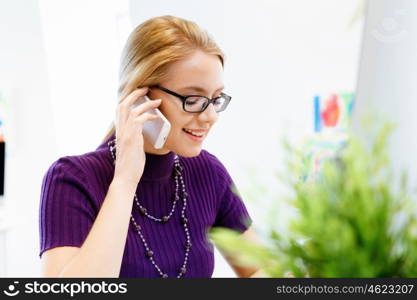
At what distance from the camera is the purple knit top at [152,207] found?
3.64 feet

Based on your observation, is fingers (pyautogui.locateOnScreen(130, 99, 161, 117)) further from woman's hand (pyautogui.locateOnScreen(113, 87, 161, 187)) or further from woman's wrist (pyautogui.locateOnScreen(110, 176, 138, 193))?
woman's wrist (pyautogui.locateOnScreen(110, 176, 138, 193))

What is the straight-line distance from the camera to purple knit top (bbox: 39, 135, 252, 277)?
3.64ft

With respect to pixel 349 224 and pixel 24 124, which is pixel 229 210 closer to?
pixel 349 224

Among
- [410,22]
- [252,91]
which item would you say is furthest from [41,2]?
[410,22]

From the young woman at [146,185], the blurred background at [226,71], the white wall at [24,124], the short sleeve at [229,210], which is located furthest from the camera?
the white wall at [24,124]

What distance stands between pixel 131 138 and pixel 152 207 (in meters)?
0.20

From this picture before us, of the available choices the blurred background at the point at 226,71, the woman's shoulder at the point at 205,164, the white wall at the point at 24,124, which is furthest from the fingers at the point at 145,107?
the white wall at the point at 24,124

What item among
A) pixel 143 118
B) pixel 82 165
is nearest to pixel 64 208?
pixel 82 165

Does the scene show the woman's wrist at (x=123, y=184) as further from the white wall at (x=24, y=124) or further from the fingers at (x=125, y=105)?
the white wall at (x=24, y=124)

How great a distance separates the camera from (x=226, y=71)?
2293 mm

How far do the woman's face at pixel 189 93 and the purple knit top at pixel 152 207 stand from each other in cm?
11

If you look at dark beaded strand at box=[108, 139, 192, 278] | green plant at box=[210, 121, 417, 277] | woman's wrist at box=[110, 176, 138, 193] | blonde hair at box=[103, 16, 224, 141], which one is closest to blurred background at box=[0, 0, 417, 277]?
dark beaded strand at box=[108, 139, 192, 278]

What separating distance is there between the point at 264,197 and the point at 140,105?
2.39ft

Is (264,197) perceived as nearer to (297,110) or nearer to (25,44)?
(297,110)
